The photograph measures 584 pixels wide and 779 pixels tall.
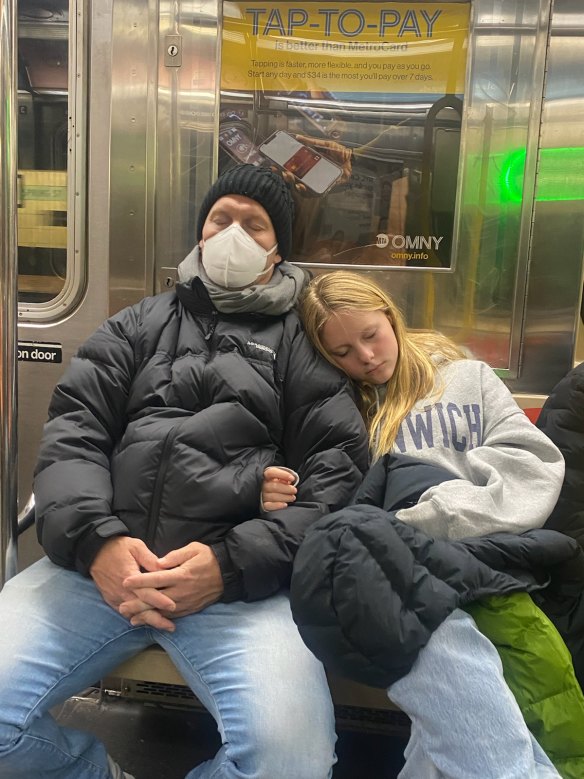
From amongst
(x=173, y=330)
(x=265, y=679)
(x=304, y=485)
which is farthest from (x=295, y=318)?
(x=265, y=679)

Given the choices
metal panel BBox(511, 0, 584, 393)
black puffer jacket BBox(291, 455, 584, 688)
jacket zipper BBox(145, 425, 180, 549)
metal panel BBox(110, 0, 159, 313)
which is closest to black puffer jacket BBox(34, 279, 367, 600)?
jacket zipper BBox(145, 425, 180, 549)

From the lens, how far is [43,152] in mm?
2453

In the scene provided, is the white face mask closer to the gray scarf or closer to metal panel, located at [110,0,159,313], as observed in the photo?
the gray scarf

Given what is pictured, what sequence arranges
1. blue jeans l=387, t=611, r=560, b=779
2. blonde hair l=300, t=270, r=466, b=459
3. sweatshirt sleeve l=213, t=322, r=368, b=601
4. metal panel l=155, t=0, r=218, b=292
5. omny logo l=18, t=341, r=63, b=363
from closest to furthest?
1. blue jeans l=387, t=611, r=560, b=779
2. sweatshirt sleeve l=213, t=322, r=368, b=601
3. blonde hair l=300, t=270, r=466, b=459
4. metal panel l=155, t=0, r=218, b=292
5. omny logo l=18, t=341, r=63, b=363

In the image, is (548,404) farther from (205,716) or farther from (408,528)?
(205,716)

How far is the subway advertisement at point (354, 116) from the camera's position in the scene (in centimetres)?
228

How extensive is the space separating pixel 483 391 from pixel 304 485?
60cm

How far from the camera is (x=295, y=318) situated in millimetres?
2092

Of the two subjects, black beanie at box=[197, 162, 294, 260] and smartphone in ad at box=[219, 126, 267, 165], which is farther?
smartphone in ad at box=[219, 126, 267, 165]

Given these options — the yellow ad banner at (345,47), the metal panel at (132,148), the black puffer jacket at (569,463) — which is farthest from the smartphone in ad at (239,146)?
the black puffer jacket at (569,463)

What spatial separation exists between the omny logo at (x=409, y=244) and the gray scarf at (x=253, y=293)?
0.43 metres

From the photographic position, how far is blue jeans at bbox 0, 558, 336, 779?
1.47m

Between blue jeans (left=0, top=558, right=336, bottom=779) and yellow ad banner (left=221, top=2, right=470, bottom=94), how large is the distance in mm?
1712

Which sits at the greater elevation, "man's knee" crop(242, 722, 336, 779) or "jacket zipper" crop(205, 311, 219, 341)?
"jacket zipper" crop(205, 311, 219, 341)
